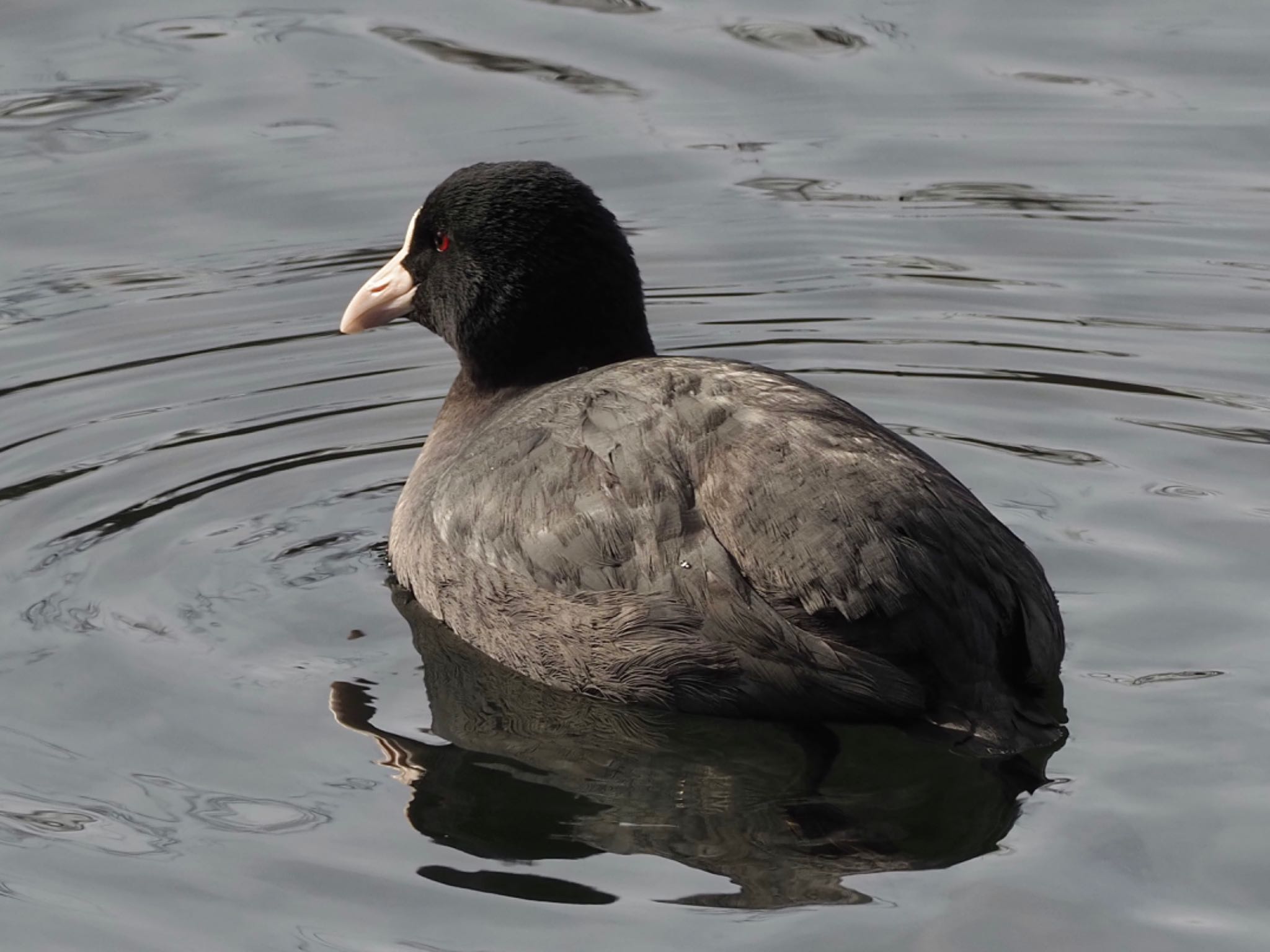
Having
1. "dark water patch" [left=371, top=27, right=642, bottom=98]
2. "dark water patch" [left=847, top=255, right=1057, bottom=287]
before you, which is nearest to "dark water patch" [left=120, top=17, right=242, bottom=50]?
"dark water patch" [left=371, top=27, right=642, bottom=98]

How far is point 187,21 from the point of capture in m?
11.3

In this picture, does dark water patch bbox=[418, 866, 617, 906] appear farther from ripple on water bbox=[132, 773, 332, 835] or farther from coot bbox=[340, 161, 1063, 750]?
coot bbox=[340, 161, 1063, 750]

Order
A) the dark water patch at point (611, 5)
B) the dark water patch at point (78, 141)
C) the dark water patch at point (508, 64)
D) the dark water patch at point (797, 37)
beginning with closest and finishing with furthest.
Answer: the dark water patch at point (78, 141) → the dark water patch at point (508, 64) → the dark water patch at point (797, 37) → the dark water patch at point (611, 5)

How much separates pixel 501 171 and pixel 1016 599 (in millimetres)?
2220

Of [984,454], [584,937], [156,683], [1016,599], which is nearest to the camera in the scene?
[584,937]

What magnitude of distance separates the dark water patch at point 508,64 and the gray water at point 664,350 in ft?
0.11

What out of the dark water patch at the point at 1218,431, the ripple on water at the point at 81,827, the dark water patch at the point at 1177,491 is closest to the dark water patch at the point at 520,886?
the ripple on water at the point at 81,827

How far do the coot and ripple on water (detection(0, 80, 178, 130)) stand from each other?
478 centimetres

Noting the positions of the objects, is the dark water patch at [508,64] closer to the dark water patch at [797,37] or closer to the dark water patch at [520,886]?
the dark water patch at [797,37]

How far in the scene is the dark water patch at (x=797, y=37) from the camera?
1100 cm

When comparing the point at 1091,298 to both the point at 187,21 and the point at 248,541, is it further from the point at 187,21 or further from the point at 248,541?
the point at 187,21

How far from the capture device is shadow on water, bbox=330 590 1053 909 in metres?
4.97

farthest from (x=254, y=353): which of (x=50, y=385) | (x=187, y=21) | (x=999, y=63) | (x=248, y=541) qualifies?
(x=999, y=63)

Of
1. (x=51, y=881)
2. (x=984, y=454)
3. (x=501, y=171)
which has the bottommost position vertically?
(x=51, y=881)
